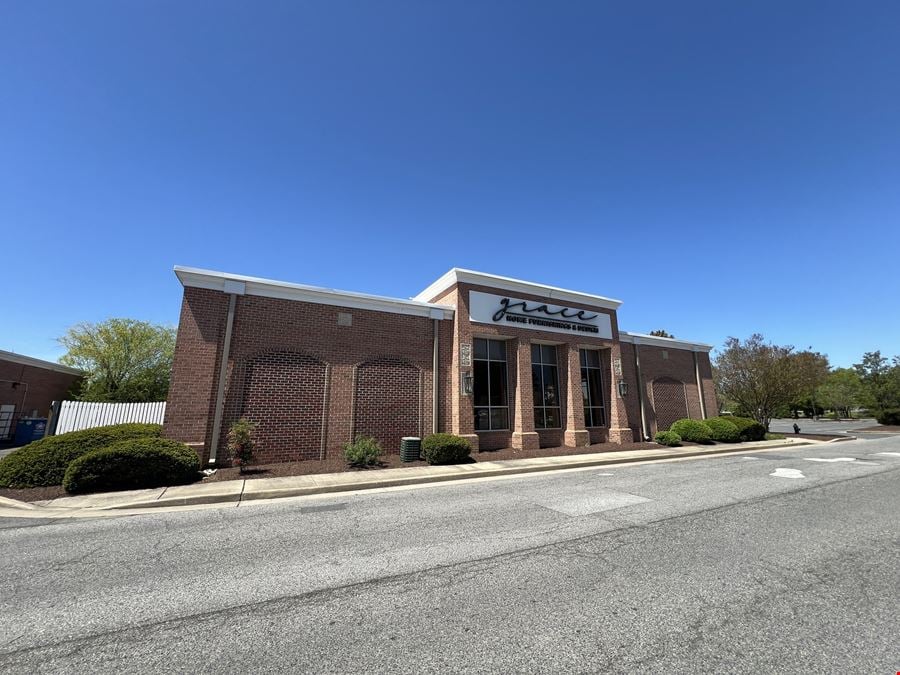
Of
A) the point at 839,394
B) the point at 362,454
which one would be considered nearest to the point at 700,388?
the point at 362,454

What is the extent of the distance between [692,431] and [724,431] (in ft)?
6.28

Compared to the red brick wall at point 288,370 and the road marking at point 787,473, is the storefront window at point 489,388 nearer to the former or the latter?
the red brick wall at point 288,370

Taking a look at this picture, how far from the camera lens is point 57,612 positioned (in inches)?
148

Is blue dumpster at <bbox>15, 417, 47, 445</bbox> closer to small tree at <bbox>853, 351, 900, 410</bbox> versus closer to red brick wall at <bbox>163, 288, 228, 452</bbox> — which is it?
red brick wall at <bbox>163, 288, 228, 452</bbox>

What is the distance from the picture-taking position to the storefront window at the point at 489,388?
16.7 metres

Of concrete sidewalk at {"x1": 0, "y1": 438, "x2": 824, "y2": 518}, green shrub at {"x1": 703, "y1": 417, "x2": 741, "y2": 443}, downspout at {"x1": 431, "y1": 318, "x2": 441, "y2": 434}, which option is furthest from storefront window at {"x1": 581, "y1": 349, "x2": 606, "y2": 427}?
downspout at {"x1": 431, "y1": 318, "x2": 441, "y2": 434}

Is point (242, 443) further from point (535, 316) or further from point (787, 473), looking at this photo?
point (787, 473)

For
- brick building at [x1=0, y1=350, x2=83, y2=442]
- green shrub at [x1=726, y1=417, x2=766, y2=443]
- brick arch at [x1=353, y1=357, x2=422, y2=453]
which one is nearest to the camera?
brick arch at [x1=353, y1=357, x2=422, y2=453]

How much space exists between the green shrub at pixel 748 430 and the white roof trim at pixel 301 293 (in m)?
17.9

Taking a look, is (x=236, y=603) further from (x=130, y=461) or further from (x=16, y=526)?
(x=130, y=461)

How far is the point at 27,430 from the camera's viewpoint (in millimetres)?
22906

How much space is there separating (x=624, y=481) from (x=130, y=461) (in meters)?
12.3

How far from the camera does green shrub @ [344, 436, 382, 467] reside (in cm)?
1211

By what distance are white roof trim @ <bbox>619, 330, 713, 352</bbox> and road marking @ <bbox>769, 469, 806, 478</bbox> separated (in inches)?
428
